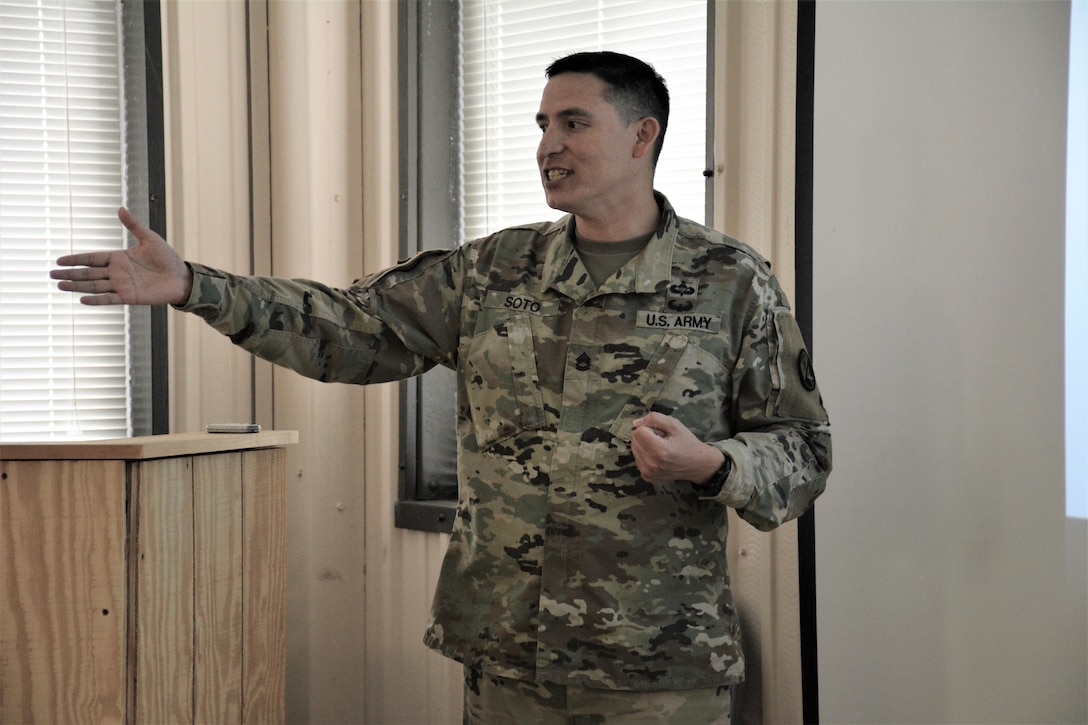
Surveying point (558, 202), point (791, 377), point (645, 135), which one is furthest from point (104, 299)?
point (791, 377)

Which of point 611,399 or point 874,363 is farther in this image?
point 874,363

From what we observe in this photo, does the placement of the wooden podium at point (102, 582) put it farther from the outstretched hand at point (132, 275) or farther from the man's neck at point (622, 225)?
the man's neck at point (622, 225)

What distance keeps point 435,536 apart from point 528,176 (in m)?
1.06

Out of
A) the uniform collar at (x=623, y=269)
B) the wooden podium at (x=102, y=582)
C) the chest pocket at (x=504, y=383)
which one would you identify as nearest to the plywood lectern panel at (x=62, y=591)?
the wooden podium at (x=102, y=582)

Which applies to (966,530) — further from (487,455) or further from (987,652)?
(487,455)

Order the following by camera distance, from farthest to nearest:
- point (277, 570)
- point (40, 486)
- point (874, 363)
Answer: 1. point (277, 570)
2. point (874, 363)
3. point (40, 486)

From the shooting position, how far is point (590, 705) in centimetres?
163

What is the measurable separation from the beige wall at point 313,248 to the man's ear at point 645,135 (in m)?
1.14

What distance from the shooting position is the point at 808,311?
215 centimetres

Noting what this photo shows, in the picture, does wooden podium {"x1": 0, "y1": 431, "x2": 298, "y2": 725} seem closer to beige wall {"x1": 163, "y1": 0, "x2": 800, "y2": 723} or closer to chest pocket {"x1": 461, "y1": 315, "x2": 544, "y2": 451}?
chest pocket {"x1": 461, "y1": 315, "x2": 544, "y2": 451}

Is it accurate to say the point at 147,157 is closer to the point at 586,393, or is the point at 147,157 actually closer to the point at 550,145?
the point at 550,145

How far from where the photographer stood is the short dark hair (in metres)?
1.85

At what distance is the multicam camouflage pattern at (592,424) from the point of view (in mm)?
1630

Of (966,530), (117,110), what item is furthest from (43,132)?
(966,530)
